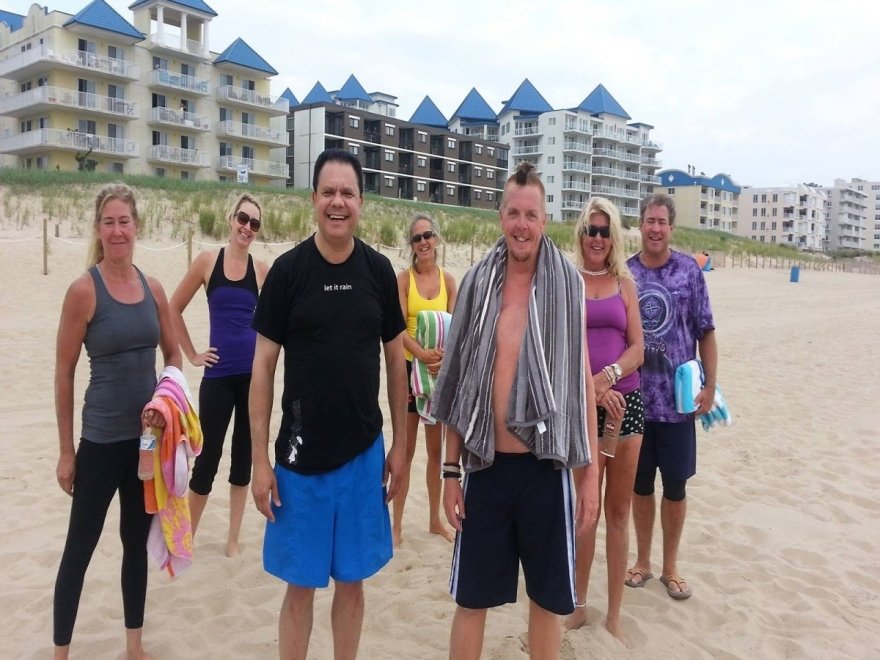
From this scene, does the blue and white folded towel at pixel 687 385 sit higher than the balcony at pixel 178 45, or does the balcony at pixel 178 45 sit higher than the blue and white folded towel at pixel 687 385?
the balcony at pixel 178 45

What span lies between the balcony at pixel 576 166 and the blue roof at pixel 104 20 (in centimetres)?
4405

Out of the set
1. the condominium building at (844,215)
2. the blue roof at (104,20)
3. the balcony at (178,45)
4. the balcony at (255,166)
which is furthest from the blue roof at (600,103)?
the condominium building at (844,215)

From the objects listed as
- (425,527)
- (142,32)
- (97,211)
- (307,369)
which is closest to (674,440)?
(425,527)

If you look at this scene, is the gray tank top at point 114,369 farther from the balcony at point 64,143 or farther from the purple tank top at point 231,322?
the balcony at point 64,143

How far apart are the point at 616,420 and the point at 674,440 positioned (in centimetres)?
68

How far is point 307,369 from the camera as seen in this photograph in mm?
2391

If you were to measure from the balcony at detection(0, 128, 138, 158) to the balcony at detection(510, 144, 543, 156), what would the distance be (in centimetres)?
4411

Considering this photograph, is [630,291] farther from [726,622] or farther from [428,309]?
[726,622]

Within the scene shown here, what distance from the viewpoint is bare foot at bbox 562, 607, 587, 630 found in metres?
3.24

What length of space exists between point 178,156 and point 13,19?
55.7 feet

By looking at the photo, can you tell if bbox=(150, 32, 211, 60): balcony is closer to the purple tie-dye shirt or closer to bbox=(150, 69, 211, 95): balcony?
bbox=(150, 69, 211, 95): balcony

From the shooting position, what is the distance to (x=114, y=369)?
2705 mm

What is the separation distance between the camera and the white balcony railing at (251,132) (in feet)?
142

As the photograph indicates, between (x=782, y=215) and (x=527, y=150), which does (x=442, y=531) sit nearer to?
(x=527, y=150)
